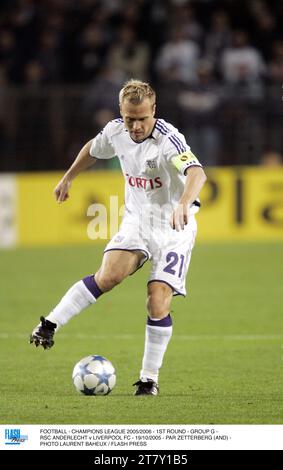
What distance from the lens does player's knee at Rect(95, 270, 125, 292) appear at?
7.11m

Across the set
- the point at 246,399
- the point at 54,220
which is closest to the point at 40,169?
the point at 54,220

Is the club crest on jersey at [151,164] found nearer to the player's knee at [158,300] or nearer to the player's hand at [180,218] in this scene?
the player's hand at [180,218]

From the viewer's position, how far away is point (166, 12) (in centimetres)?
1898

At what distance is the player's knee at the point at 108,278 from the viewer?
280 inches

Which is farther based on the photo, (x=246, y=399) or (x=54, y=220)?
(x=54, y=220)

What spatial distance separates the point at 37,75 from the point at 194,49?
262cm

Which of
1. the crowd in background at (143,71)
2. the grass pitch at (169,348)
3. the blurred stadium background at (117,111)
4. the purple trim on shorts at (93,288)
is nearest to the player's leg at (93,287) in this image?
the purple trim on shorts at (93,288)

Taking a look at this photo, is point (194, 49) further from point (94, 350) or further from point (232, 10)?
point (94, 350)

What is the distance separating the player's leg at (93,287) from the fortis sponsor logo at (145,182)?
45 centimetres

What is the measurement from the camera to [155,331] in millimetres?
7117

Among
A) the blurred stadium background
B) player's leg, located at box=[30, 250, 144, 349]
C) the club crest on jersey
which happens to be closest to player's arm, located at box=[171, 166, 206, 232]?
the club crest on jersey

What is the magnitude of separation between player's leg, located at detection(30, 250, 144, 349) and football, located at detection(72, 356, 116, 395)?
281 mm

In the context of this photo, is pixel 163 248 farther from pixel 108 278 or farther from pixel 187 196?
pixel 187 196

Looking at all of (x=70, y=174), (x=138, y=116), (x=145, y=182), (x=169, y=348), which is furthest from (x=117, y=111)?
(x=138, y=116)
